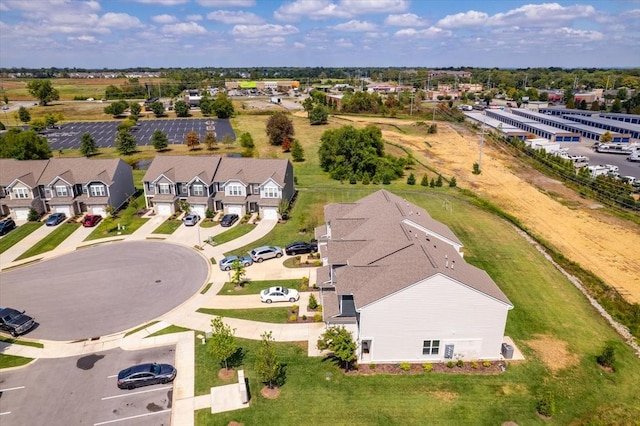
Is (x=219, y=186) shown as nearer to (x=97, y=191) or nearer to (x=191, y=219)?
(x=191, y=219)

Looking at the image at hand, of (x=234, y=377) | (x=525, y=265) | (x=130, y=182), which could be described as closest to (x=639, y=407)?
(x=525, y=265)

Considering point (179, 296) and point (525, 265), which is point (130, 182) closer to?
point (179, 296)

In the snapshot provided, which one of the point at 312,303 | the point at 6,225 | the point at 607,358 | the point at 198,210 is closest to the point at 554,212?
the point at 607,358

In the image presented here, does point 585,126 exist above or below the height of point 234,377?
above

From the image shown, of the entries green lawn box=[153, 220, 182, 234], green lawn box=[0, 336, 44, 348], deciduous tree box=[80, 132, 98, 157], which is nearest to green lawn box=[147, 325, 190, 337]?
green lawn box=[0, 336, 44, 348]

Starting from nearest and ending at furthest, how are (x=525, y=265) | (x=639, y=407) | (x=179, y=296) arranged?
1. (x=639, y=407)
2. (x=179, y=296)
3. (x=525, y=265)

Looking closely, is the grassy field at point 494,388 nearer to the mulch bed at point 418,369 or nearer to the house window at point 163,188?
the mulch bed at point 418,369

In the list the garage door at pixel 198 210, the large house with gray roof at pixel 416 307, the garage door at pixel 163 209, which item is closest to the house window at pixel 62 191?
the garage door at pixel 163 209

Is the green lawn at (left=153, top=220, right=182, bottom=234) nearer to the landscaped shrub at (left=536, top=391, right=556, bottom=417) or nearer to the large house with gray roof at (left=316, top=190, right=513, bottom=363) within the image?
the large house with gray roof at (left=316, top=190, right=513, bottom=363)
